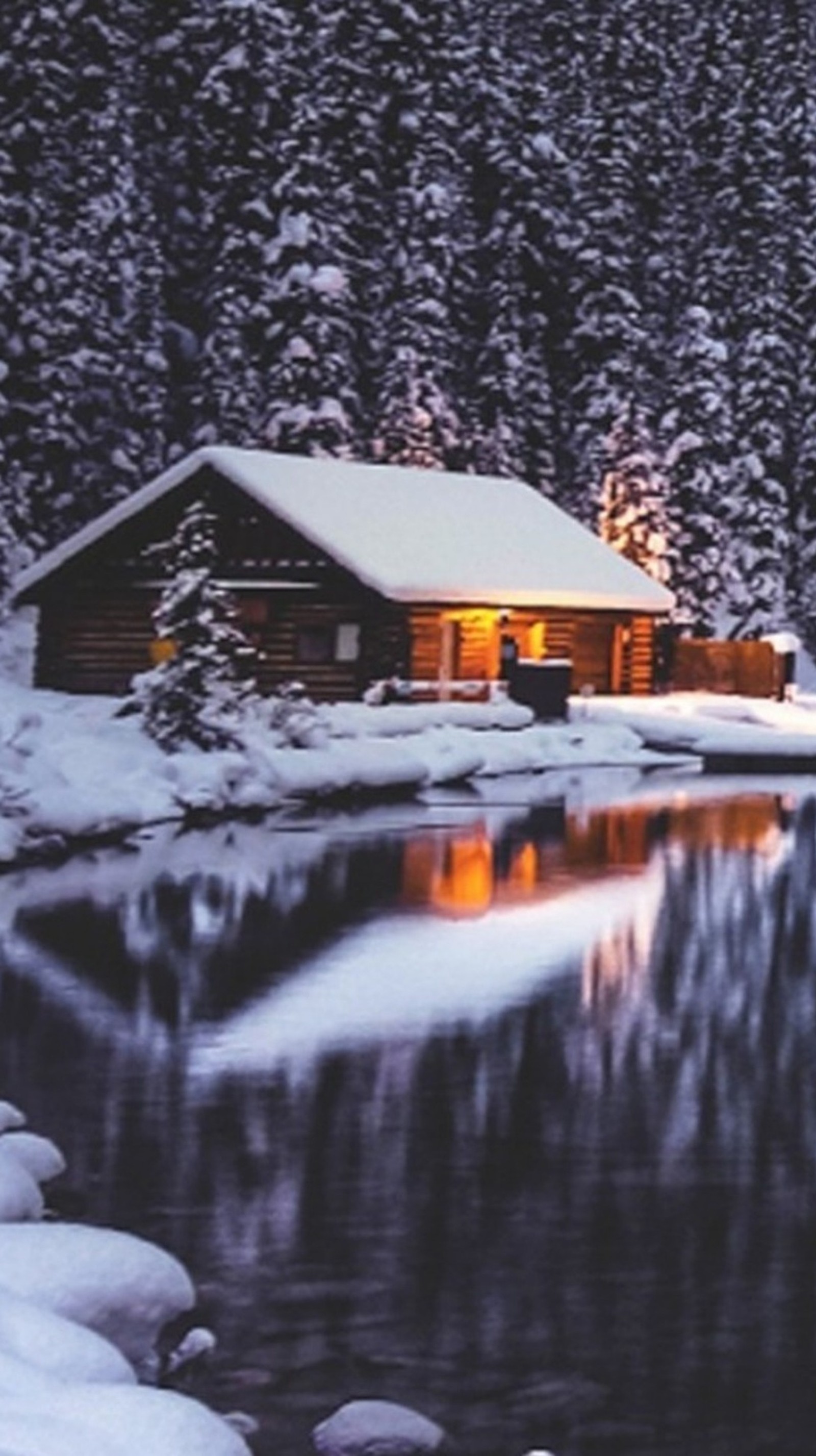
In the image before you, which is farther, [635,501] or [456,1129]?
[635,501]

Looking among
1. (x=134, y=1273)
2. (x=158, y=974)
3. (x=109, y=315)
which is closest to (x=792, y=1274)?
(x=134, y=1273)

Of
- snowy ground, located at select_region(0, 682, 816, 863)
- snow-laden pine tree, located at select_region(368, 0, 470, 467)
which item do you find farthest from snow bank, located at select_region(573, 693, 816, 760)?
snow-laden pine tree, located at select_region(368, 0, 470, 467)

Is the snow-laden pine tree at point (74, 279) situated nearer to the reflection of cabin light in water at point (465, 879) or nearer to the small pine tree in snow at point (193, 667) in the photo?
the small pine tree in snow at point (193, 667)

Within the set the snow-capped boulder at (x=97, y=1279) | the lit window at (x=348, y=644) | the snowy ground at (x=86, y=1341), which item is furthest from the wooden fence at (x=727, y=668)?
the snow-capped boulder at (x=97, y=1279)

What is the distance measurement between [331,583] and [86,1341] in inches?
1587

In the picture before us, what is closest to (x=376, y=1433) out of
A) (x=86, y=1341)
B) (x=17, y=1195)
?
(x=86, y=1341)

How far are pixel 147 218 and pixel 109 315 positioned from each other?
186 inches

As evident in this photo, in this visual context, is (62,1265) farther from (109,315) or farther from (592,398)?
(592,398)

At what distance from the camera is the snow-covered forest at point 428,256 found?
56844mm

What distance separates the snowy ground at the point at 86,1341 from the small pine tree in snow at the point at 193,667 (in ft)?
71.4

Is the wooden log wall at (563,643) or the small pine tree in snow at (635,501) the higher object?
the small pine tree in snow at (635,501)

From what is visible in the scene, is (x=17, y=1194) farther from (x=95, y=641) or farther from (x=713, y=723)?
(x=95, y=641)

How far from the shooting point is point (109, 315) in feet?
190

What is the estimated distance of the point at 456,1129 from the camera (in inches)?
445
